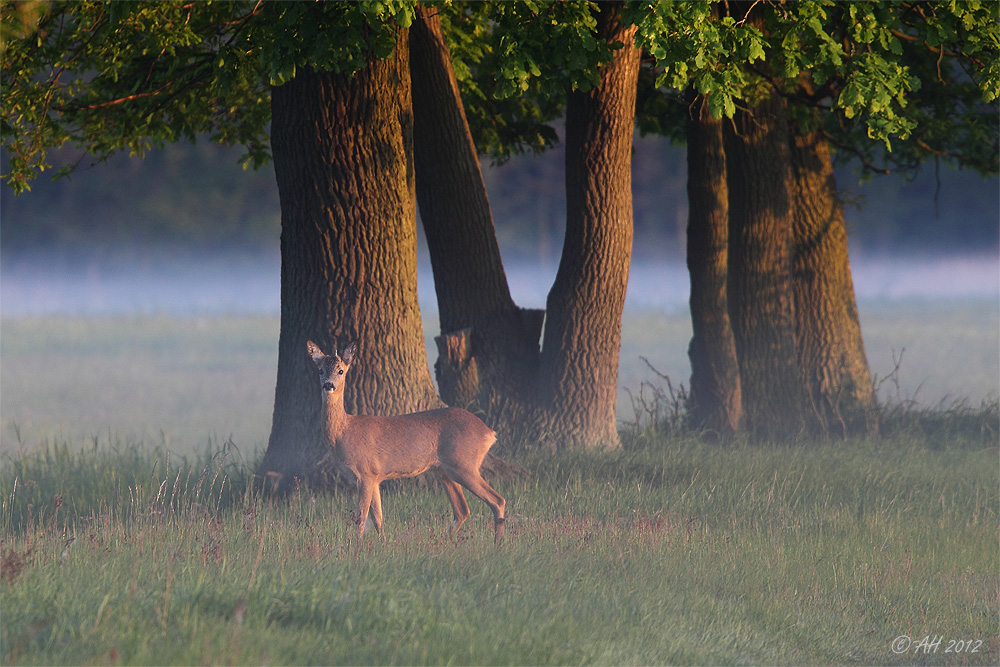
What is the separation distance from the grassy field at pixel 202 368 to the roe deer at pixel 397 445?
6.06 metres

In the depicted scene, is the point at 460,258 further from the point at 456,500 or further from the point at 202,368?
the point at 202,368

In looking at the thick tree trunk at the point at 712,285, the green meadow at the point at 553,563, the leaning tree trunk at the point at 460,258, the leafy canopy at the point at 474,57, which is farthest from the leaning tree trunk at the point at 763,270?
the leaning tree trunk at the point at 460,258

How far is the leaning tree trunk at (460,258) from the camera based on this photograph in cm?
1100

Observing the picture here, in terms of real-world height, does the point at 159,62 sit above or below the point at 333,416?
above

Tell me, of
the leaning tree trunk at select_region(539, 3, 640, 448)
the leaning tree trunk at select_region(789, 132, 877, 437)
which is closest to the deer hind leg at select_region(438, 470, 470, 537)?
the leaning tree trunk at select_region(539, 3, 640, 448)

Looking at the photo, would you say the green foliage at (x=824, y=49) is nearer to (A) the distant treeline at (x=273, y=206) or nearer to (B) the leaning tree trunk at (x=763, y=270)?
(B) the leaning tree trunk at (x=763, y=270)

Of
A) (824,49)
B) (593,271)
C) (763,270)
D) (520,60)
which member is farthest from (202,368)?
(824,49)

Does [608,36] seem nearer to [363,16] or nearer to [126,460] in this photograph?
[363,16]

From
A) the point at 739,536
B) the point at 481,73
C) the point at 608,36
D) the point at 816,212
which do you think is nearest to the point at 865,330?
the point at 816,212

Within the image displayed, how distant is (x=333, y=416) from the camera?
774 cm

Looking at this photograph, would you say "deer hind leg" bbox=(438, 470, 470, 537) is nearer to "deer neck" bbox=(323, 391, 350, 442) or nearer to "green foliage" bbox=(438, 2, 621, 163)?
"deer neck" bbox=(323, 391, 350, 442)

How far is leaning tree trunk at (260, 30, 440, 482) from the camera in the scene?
9.41 metres

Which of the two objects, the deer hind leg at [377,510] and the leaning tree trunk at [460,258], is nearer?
the deer hind leg at [377,510]

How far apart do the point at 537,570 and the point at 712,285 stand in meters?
7.37
